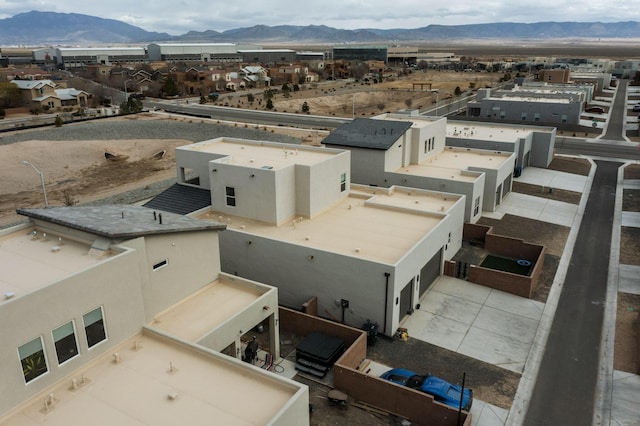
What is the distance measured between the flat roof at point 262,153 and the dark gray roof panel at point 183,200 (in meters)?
2.98

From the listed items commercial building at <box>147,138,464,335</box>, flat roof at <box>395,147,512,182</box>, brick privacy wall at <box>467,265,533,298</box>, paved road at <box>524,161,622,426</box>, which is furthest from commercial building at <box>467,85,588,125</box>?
brick privacy wall at <box>467,265,533,298</box>

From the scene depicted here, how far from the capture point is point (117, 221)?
1953cm

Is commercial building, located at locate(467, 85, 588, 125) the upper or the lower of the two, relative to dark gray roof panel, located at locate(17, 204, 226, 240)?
lower

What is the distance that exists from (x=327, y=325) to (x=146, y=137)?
220 ft

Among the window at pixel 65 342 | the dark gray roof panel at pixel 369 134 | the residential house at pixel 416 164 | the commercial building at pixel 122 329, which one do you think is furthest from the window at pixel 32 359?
the residential house at pixel 416 164

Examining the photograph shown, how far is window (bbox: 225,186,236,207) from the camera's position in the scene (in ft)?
101

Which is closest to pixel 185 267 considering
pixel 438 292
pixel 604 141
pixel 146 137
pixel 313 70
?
pixel 438 292

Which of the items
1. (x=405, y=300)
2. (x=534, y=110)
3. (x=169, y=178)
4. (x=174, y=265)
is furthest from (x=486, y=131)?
(x=174, y=265)

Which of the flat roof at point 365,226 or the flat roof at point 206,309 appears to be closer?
the flat roof at point 206,309

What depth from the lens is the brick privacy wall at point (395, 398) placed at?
18.7 meters

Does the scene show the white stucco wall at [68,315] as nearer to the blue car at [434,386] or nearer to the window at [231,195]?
the blue car at [434,386]

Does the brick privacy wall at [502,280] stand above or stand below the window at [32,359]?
below

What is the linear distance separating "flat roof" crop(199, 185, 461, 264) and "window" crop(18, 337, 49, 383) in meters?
13.8

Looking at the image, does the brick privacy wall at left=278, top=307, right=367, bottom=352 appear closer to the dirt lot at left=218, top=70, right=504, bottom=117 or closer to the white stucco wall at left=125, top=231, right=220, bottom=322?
the white stucco wall at left=125, top=231, right=220, bottom=322
